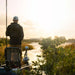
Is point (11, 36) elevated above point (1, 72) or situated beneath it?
elevated above

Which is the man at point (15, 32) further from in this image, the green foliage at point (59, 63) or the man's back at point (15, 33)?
the green foliage at point (59, 63)

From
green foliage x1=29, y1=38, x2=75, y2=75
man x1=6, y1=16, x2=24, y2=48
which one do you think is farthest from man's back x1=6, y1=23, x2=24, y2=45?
green foliage x1=29, y1=38, x2=75, y2=75

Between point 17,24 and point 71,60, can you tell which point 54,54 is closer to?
point 71,60

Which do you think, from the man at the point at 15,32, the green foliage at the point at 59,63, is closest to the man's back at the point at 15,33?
the man at the point at 15,32

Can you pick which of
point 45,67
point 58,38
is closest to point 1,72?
point 58,38

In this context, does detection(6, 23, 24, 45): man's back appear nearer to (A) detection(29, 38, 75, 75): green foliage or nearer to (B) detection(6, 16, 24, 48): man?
(B) detection(6, 16, 24, 48): man

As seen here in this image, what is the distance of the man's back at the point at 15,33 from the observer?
35.0ft

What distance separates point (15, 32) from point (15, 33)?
4 cm

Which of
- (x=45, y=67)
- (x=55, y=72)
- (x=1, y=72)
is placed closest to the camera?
(x=55, y=72)

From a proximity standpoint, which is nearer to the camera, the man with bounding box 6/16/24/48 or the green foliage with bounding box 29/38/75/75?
the green foliage with bounding box 29/38/75/75

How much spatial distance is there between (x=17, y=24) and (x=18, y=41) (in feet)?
2.20

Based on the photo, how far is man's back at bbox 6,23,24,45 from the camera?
1068 centimetres

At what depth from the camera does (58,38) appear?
869cm

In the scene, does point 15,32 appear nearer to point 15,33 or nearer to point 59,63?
point 15,33
